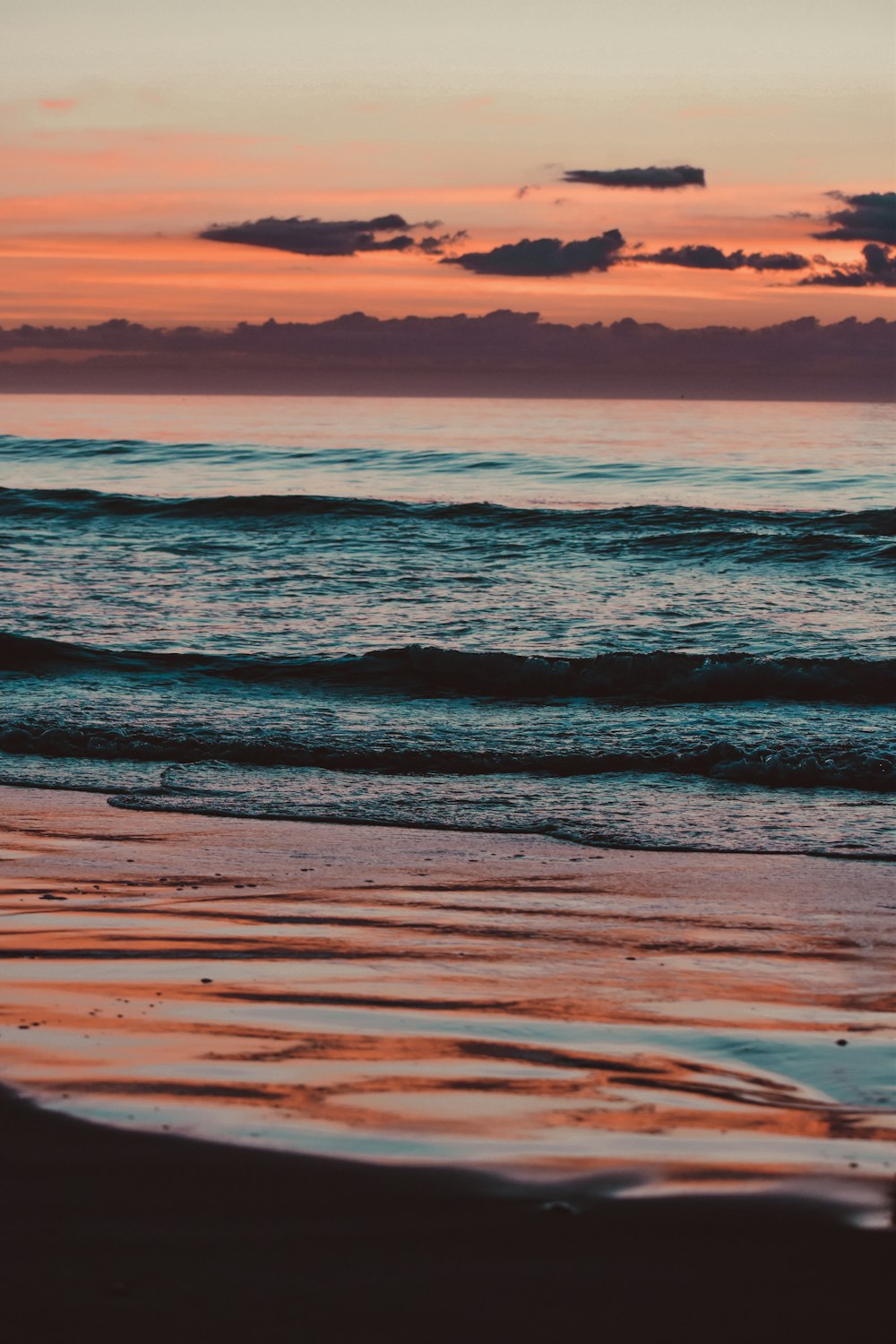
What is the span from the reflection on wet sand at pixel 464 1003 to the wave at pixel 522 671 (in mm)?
5057

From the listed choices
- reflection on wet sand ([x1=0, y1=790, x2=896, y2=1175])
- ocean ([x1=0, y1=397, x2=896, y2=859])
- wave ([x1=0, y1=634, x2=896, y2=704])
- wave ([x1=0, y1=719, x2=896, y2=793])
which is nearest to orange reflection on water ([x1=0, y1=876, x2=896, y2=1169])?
reflection on wet sand ([x1=0, y1=790, x2=896, y2=1175])

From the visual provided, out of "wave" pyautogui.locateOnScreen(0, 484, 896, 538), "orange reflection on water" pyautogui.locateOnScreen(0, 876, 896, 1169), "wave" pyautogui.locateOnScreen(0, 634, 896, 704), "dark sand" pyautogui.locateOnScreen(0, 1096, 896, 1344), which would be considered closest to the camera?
"dark sand" pyautogui.locateOnScreen(0, 1096, 896, 1344)

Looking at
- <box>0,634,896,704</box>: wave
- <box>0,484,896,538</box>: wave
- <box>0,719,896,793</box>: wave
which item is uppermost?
<box>0,484,896,538</box>: wave

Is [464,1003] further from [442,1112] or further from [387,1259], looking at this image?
[387,1259]

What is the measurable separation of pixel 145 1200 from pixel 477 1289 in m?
0.71

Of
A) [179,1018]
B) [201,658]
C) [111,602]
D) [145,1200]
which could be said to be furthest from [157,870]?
[111,602]

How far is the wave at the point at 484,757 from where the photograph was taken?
7.93 m

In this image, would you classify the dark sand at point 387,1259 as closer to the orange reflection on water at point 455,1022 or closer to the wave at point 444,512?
the orange reflection on water at point 455,1022

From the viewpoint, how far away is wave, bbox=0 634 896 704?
1081cm

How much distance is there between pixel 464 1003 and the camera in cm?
384

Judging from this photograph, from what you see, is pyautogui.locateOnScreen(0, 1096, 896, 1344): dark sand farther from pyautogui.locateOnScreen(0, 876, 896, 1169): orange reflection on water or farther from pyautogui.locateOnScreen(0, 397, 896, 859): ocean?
pyautogui.locateOnScreen(0, 397, 896, 859): ocean

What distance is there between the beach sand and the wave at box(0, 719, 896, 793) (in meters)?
2.70

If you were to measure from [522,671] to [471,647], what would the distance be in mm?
1304

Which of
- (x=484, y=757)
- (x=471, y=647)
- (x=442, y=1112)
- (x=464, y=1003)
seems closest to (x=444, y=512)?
(x=471, y=647)
